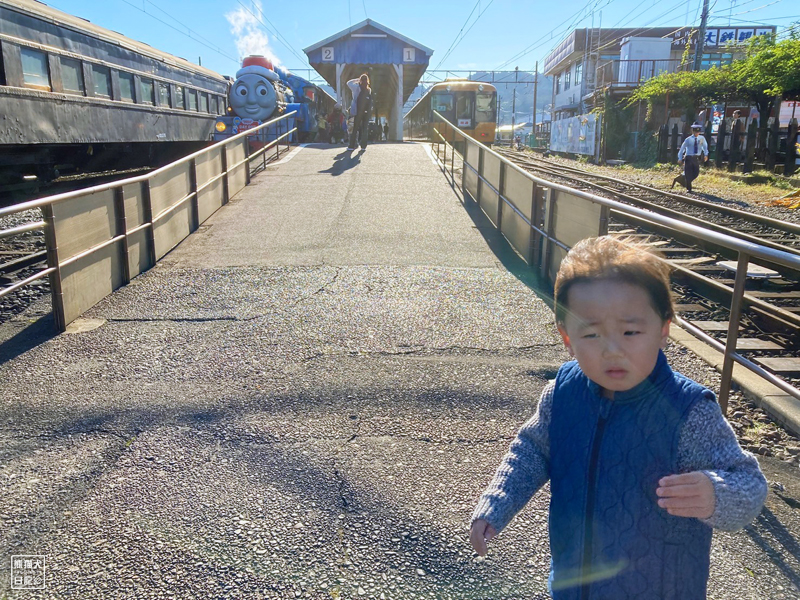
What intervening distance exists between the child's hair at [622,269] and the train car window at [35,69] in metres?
10.2

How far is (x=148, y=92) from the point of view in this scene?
14.6 meters

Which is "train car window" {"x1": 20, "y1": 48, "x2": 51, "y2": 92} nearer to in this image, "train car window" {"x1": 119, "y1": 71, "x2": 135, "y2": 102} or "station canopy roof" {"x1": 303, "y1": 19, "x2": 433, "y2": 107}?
"train car window" {"x1": 119, "y1": 71, "x2": 135, "y2": 102}

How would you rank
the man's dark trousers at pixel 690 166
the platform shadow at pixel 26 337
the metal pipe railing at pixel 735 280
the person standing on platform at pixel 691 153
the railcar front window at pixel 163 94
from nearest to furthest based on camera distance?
the metal pipe railing at pixel 735 280 → the platform shadow at pixel 26 337 → the railcar front window at pixel 163 94 → the person standing on platform at pixel 691 153 → the man's dark trousers at pixel 690 166

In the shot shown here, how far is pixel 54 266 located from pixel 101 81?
8165mm

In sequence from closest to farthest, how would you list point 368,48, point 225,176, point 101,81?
point 225,176
point 101,81
point 368,48

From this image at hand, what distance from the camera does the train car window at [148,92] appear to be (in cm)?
1430

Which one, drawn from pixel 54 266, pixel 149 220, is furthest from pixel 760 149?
pixel 54 266

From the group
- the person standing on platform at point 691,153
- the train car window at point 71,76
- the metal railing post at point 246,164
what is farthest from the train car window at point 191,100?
the person standing on platform at point 691,153

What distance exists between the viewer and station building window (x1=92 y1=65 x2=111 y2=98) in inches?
466

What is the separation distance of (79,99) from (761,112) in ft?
68.5

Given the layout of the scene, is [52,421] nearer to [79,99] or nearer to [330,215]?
[330,215]

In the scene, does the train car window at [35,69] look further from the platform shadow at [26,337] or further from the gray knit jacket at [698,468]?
the gray knit jacket at [698,468]

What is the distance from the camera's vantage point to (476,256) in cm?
839

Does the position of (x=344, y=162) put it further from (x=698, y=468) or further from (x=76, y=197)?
(x=698, y=468)
